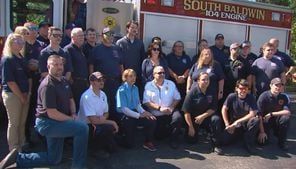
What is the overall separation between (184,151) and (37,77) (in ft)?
8.21

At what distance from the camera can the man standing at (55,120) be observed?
500 cm

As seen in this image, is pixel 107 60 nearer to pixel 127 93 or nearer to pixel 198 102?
pixel 127 93

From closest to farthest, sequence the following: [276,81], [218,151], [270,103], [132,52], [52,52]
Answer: [52,52] < [218,151] < [276,81] < [270,103] < [132,52]

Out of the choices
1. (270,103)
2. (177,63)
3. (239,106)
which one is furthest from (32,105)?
(270,103)

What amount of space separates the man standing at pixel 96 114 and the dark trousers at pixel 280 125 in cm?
273

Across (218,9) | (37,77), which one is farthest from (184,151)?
(218,9)

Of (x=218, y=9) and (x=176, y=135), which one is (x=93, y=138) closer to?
(x=176, y=135)

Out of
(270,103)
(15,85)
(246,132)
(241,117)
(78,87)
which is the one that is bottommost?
(246,132)

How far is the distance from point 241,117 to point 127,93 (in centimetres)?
191

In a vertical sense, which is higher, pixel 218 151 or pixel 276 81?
pixel 276 81

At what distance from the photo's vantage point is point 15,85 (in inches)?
206

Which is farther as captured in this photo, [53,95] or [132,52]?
[132,52]

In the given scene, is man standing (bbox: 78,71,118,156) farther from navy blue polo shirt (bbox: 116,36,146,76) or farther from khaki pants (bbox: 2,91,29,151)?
navy blue polo shirt (bbox: 116,36,146,76)

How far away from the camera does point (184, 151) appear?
6344mm
